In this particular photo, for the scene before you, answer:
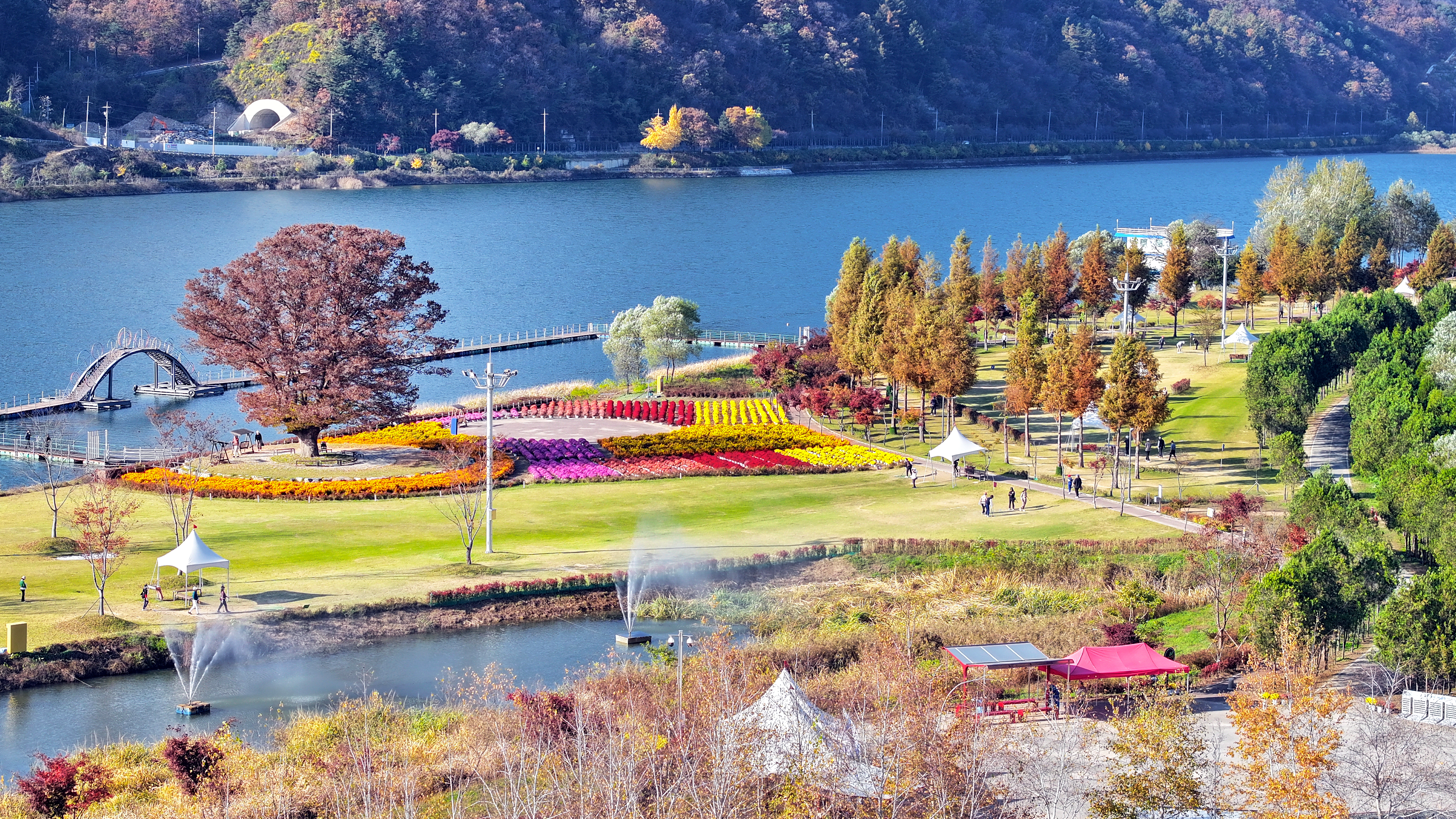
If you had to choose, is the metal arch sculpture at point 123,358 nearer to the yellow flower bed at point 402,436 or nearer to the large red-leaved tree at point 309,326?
the large red-leaved tree at point 309,326

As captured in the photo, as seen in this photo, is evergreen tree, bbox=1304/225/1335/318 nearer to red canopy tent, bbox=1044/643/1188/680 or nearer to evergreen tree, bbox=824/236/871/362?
evergreen tree, bbox=824/236/871/362

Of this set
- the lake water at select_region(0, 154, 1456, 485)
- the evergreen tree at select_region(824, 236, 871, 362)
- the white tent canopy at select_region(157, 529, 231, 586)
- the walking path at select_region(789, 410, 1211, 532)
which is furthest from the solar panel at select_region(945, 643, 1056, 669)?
the lake water at select_region(0, 154, 1456, 485)

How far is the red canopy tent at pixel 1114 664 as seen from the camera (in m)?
36.6

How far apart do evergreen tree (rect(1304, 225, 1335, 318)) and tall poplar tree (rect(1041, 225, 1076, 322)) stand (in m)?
12.9

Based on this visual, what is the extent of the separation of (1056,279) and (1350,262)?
18.5m

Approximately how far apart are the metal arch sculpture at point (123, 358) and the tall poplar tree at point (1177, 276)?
5101 centimetres

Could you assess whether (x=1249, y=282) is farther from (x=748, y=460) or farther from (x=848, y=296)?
(x=748, y=460)

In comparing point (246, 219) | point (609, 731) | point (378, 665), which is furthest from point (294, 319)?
point (246, 219)

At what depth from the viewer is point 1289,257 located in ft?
300

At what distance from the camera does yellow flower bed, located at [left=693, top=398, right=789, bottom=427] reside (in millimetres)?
70938

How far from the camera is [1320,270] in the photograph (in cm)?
9156

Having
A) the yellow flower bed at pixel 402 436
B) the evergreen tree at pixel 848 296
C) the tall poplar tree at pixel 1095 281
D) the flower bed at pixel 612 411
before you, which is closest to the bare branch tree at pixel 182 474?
the yellow flower bed at pixel 402 436

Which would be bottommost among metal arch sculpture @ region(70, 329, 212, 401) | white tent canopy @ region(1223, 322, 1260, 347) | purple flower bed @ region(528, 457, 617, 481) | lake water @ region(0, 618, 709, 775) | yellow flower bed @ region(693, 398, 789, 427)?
lake water @ region(0, 618, 709, 775)

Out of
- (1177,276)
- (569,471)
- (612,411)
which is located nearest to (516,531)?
(569,471)
